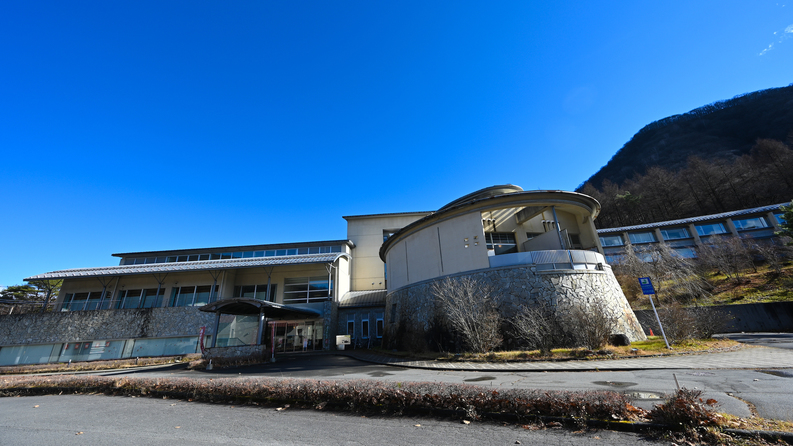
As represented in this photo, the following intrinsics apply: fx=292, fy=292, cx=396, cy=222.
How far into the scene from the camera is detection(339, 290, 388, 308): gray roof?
2753cm

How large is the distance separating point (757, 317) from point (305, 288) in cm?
3685

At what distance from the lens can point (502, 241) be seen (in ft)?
67.4

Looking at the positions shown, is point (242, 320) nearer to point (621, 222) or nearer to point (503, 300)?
point (503, 300)

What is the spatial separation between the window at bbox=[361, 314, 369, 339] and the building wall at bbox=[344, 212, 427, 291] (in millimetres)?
5554

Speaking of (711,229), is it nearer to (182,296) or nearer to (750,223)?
(750,223)

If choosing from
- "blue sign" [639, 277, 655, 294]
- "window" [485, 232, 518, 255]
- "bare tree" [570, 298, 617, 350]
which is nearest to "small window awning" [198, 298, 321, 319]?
"window" [485, 232, 518, 255]

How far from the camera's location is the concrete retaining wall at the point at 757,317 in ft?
67.1

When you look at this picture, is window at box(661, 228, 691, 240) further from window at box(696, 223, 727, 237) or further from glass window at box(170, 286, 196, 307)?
glass window at box(170, 286, 196, 307)

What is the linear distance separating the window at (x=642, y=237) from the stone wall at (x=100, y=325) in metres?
53.0

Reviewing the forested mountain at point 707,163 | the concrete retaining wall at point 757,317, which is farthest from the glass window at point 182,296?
the forested mountain at point 707,163

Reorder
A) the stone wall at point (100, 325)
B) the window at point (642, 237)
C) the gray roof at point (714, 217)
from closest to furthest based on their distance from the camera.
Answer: the stone wall at point (100, 325) → the gray roof at point (714, 217) → the window at point (642, 237)

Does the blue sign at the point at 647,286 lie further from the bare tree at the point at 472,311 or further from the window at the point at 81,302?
the window at the point at 81,302

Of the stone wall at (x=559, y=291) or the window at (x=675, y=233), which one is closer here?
the stone wall at (x=559, y=291)

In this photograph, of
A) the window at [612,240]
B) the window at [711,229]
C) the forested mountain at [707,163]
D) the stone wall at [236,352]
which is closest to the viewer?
the stone wall at [236,352]
